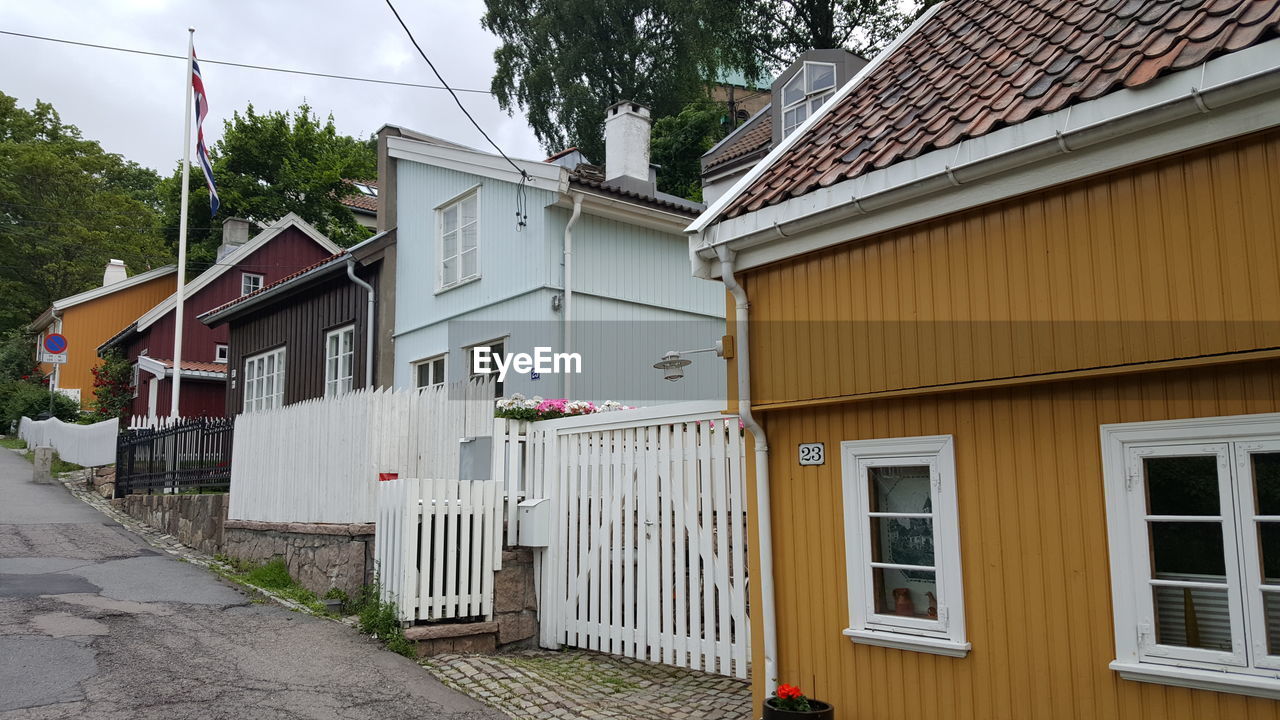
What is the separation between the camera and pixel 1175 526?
15.5ft

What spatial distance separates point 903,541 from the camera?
5.88 m

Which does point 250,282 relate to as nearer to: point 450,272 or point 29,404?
point 29,404

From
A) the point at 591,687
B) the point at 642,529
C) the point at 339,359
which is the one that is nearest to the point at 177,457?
the point at 339,359

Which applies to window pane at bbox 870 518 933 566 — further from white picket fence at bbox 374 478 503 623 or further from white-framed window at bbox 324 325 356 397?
white-framed window at bbox 324 325 356 397

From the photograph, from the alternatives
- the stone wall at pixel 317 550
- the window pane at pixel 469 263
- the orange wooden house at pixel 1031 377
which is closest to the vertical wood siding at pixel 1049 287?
the orange wooden house at pixel 1031 377

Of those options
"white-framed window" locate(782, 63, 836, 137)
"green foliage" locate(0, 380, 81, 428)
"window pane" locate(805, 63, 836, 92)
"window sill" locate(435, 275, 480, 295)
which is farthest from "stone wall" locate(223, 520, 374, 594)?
"green foliage" locate(0, 380, 81, 428)

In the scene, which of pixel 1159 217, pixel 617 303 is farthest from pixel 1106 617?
pixel 617 303

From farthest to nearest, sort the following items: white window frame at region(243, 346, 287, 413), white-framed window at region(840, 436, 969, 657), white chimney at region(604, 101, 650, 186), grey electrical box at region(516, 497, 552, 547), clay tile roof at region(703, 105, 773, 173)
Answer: white window frame at region(243, 346, 287, 413)
clay tile roof at region(703, 105, 773, 173)
white chimney at region(604, 101, 650, 186)
grey electrical box at region(516, 497, 552, 547)
white-framed window at region(840, 436, 969, 657)

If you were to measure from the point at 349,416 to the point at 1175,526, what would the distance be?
26.9 feet

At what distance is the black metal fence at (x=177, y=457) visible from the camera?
1461 cm

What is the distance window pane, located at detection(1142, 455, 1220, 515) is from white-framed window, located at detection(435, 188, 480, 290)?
442 inches

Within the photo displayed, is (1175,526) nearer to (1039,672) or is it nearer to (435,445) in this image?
(1039,672)

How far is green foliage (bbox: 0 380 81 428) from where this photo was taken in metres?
31.8

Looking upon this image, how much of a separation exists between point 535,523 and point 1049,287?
513cm
